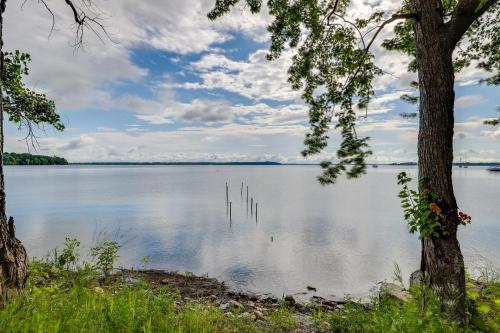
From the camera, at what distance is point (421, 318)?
3244mm

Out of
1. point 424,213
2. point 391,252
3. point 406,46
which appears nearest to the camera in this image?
point 424,213

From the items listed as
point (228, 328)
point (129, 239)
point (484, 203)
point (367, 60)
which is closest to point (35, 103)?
point (228, 328)

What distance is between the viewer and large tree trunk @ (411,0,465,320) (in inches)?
206

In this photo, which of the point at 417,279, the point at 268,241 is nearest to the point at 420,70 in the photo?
the point at 417,279

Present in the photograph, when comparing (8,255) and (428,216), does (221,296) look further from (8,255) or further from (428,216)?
(428,216)

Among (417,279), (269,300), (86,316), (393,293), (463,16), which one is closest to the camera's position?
(86,316)

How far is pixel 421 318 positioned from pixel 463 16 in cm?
540

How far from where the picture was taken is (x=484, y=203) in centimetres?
4631

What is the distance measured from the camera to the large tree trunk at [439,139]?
524 centimetres

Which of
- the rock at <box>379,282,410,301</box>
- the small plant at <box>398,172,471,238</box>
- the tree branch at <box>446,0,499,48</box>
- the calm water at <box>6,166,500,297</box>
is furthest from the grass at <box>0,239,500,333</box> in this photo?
the calm water at <box>6,166,500,297</box>

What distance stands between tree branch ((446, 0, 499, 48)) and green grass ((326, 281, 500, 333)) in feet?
15.8

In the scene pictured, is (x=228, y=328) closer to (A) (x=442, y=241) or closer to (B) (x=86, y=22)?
(A) (x=442, y=241)

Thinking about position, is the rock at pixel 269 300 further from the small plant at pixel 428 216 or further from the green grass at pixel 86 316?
the small plant at pixel 428 216

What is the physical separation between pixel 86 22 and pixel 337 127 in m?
6.02
